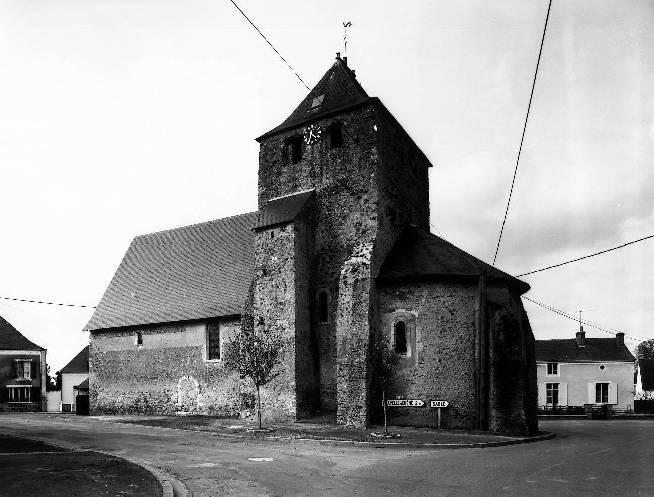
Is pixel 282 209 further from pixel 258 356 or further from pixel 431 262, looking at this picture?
pixel 431 262

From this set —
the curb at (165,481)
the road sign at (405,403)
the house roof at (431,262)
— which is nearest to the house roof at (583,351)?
the house roof at (431,262)

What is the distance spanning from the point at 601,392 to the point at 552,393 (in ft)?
11.7

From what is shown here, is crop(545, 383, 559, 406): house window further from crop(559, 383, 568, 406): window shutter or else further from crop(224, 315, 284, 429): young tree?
crop(224, 315, 284, 429): young tree

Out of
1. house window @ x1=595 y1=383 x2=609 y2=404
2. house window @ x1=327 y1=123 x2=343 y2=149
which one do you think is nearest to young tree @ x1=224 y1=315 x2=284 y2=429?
house window @ x1=327 y1=123 x2=343 y2=149

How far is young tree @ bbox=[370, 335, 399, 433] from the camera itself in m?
21.2

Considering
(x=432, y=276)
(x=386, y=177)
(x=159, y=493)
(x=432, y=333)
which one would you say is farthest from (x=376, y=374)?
(x=159, y=493)

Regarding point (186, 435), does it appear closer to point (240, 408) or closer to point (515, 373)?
point (240, 408)

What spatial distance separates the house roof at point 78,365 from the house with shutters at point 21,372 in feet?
19.7

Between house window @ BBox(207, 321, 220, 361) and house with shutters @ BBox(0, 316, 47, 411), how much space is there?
2791 centimetres

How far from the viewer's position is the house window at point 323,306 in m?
25.5

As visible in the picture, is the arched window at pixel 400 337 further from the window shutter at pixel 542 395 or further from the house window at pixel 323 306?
the window shutter at pixel 542 395

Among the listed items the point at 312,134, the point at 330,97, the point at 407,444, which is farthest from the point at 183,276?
the point at 407,444

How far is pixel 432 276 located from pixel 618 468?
1073 cm

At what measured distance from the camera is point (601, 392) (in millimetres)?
45375
